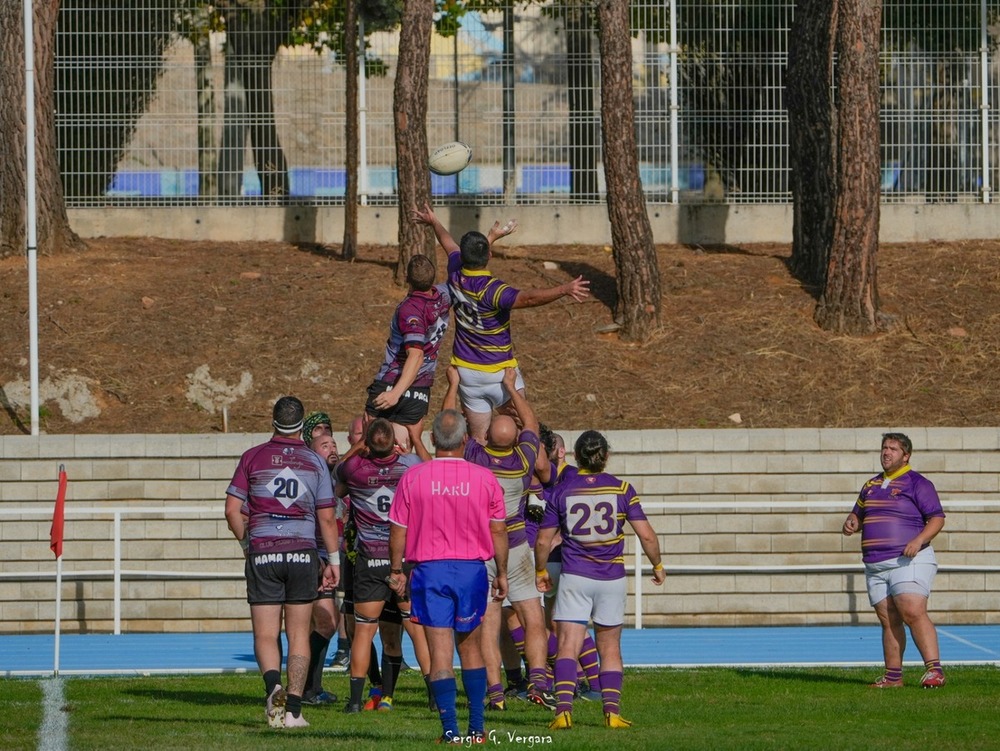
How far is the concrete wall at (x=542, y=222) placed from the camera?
77.9 feet

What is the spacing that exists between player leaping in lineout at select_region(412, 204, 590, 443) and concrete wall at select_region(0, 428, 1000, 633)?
4349mm

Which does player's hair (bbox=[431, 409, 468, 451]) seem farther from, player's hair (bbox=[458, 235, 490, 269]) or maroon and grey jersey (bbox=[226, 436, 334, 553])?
player's hair (bbox=[458, 235, 490, 269])

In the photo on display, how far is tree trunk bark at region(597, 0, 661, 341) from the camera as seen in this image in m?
20.7

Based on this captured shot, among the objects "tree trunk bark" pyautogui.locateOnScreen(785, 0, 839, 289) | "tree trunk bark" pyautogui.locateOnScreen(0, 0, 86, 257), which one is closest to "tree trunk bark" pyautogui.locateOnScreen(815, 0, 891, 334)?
"tree trunk bark" pyautogui.locateOnScreen(785, 0, 839, 289)

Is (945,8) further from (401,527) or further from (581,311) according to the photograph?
(401,527)

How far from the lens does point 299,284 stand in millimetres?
21562

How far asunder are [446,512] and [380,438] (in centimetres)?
171

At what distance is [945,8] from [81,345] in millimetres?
13805

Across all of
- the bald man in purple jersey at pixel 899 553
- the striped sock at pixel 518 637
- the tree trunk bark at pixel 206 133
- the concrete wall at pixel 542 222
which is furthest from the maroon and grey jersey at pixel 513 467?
the tree trunk bark at pixel 206 133

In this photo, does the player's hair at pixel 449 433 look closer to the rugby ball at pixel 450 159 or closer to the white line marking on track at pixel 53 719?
the white line marking on track at pixel 53 719

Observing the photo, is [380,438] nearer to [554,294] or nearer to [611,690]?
[554,294]

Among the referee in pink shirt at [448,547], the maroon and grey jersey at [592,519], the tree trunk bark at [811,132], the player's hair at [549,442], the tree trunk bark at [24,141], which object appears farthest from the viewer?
the tree trunk bark at [811,132]

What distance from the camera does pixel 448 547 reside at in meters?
9.28

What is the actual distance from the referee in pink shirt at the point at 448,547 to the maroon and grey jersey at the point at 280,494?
121cm
